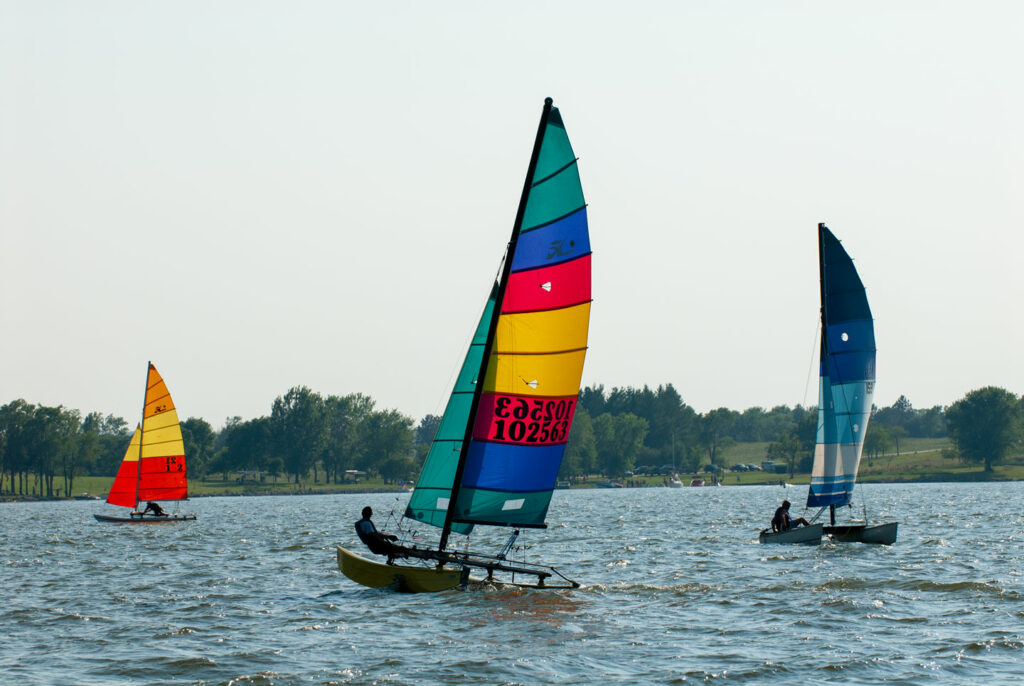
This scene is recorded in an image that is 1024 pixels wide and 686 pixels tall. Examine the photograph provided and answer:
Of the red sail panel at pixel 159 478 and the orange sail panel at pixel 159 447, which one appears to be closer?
the orange sail panel at pixel 159 447

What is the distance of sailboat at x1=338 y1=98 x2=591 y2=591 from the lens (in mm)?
27469

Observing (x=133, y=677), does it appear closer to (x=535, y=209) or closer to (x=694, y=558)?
(x=535, y=209)

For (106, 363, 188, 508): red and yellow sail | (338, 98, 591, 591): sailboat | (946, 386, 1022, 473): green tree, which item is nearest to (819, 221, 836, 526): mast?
(338, 98, 591, 591): sailboat

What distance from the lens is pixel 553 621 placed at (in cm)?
2541

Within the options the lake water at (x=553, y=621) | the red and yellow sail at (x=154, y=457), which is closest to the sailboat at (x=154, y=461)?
the red and yellow sail at (x=154, y=457)

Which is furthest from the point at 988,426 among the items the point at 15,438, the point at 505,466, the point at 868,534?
the point at 505,466

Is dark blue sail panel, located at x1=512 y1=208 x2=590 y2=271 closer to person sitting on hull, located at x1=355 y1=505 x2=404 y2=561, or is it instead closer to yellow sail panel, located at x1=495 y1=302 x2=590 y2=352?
yellow sail panel, located at x1=495 y1=302 x2=590 y2=352

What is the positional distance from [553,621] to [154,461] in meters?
52.1

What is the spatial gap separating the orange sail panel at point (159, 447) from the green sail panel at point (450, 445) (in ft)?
150

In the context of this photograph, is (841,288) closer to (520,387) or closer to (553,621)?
(520,387)

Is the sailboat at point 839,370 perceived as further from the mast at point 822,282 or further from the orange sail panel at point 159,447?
the orange sail panel at point 159,447

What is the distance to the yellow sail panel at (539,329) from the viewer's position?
27.7 metres

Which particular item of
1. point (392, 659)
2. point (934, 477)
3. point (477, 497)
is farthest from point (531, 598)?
point (934, 477)

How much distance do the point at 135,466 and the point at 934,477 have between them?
155586mm
